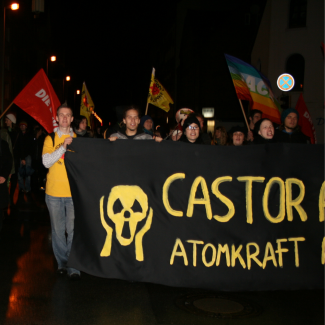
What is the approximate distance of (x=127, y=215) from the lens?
14.0ft

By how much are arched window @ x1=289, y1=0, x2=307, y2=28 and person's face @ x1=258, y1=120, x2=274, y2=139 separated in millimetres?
17959

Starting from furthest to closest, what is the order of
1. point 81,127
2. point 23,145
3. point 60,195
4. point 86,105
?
point 86,105, point 23,145, point 81,127, point 60,195

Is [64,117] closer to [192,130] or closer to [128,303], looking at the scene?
[192,130]

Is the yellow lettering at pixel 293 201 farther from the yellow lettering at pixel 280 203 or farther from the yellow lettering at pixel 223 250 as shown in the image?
the yellow lettering at pixel 223 250

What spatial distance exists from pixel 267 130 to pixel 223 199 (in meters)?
1.65

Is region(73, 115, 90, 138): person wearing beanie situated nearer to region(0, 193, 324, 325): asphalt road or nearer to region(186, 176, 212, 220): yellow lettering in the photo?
region(0, 193, 324, 325): asphalt road

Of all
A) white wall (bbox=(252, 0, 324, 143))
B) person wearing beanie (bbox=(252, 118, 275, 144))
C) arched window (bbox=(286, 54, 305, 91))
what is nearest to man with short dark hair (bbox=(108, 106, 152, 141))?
person wearing beanie (bbox=(252, 118, 275, 144))

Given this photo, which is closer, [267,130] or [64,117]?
[64,117]

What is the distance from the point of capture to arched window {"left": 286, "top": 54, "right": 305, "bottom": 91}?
71.4 feet

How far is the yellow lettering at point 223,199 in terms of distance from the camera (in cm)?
423

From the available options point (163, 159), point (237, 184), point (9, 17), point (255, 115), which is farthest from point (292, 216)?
point (9, 17)

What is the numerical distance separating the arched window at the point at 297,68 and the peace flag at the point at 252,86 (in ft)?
48.1

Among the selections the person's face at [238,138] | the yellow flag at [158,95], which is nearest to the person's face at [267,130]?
the person's face at [238,138]

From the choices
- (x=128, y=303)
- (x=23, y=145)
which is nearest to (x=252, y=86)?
(x=128, y=303)
